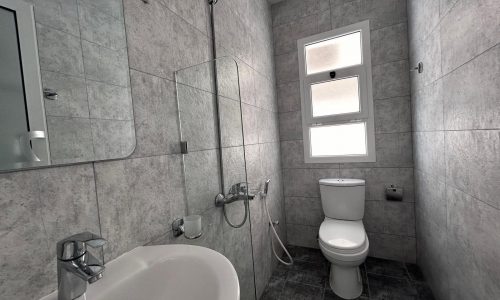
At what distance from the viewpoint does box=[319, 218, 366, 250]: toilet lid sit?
1.61 metres

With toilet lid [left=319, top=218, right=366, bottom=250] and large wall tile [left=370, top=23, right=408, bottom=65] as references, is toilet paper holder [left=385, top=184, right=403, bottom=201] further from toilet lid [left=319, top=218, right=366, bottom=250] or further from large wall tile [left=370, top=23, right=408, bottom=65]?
large wall tile [left=370, top=23, right=408, bottom=65]

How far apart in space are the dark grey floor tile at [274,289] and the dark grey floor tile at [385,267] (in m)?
0.83

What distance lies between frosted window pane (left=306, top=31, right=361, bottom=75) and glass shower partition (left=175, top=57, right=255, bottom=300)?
4.41ft

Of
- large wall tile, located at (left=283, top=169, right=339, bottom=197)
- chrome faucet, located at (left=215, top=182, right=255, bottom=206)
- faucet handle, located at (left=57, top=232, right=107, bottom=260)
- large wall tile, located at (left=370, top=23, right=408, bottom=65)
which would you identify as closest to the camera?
faucet handle, located at (left=57, top=232, right=107, bottom=260)

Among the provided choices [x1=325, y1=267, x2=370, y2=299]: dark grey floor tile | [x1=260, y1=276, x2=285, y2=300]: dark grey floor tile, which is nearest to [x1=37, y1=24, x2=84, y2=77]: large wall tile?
[x1=260, y1=276, x2=285, y2=300]: dark grey floor tile

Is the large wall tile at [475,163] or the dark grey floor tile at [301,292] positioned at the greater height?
the large wall tile at [475,163]

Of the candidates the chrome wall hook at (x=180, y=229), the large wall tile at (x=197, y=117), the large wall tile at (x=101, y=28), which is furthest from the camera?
the large wall tile at (x=197, y=117)

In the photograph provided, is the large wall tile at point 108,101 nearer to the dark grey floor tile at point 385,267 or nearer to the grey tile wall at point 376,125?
the grey tile wall at point 376,125

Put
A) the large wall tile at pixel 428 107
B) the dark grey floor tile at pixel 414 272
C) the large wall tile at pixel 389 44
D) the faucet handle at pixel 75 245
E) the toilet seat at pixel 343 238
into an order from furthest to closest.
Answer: the large wall tile at pixel 389 44, the dark grey floor tile at pixel 414 272, the toilet seat at pixel 343 238, the large wall tile at pixel 428 107, the faucet handle at pixel 75 245

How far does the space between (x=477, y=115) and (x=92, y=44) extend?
63.5 inches

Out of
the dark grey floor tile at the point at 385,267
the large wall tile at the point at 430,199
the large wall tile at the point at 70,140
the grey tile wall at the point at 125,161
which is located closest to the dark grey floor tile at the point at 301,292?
the grey tile wall at the point at 125,161

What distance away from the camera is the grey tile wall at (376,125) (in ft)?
6.47

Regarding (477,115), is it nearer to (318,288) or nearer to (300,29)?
(318,288)

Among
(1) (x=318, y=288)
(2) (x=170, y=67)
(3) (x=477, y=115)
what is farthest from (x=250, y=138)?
(1) (x=318, y=288)
